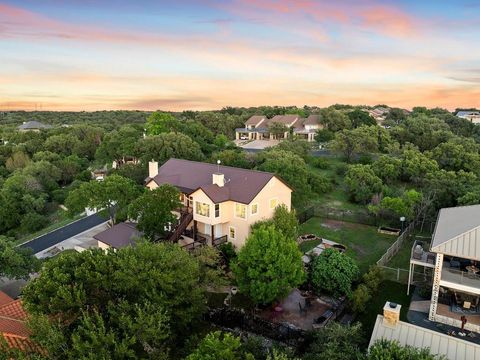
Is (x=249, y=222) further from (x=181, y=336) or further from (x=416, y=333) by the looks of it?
(x=416, y=333)

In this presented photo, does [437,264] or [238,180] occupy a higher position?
[238,180]

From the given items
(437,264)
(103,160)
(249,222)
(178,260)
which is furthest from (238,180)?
(103,160)

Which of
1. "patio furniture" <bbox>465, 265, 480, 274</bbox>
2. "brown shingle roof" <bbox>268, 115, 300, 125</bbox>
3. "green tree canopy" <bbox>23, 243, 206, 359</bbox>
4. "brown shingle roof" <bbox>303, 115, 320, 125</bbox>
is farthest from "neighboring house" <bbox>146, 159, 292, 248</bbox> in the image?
"brown shingle roof" <bbox>268, 115, 300, 125</bbox>

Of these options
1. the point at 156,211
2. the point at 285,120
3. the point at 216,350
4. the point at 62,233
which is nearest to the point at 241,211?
the point at 156,211

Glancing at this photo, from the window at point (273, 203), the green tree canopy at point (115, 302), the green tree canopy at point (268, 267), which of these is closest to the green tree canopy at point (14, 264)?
the green tree canopy at point (115, 302)

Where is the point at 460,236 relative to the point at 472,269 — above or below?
above

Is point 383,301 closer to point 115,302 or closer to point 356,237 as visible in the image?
point 356,237

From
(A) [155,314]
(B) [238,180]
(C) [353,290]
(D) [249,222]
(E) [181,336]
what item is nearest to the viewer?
(A) [155,314]
